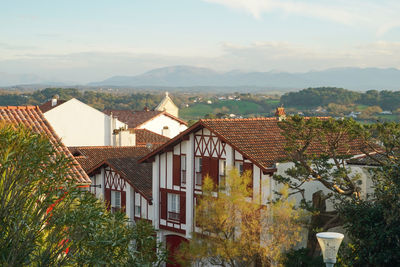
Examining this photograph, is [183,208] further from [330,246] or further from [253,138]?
[330,246]

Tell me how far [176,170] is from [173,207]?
1884 mm

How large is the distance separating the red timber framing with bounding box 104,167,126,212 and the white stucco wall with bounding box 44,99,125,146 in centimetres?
1938

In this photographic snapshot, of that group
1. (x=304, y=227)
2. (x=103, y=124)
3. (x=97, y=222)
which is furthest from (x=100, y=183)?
(x=97, y=222)

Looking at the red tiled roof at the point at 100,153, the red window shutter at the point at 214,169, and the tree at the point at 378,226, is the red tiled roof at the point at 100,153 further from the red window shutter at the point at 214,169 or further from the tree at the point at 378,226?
the tree at the point at 378,226

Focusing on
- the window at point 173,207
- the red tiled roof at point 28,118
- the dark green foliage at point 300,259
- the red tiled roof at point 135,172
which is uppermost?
the red tiled roof at point 28,118

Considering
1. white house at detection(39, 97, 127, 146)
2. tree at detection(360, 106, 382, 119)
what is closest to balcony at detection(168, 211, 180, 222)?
white house at detection(39, 97, 127, 146)

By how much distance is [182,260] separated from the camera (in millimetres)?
27156

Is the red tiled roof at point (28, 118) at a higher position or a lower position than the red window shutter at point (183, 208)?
higher

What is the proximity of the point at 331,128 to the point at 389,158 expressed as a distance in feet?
8.15

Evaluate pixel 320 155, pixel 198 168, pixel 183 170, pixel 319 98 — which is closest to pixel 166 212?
pixel 183 170

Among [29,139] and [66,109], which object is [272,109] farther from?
[29,139]

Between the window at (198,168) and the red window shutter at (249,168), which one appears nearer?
the red window shutter at (249,168)

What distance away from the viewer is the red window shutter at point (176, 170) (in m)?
32.9

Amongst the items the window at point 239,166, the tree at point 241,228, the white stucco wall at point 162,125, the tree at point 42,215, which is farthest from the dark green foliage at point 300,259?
the white stucco wall at point 162,125
